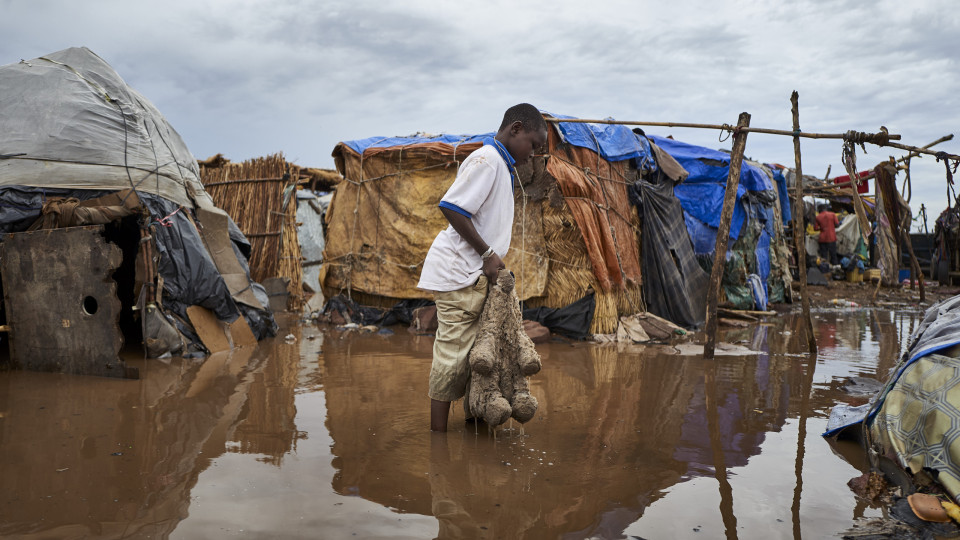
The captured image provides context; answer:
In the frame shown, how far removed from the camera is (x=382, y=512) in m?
2.38

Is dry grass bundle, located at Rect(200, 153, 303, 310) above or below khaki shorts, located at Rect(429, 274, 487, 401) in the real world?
above

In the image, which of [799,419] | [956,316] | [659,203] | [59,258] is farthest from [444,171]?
[956,316]

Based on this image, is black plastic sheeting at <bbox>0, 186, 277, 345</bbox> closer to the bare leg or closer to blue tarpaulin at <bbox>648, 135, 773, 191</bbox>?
the bare leg

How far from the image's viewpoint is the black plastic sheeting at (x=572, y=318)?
7723 millimetres

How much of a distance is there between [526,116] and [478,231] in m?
0.64

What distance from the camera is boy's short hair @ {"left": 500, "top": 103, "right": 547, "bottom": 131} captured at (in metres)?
3.29

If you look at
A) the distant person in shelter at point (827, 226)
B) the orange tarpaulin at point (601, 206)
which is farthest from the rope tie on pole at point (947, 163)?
the distant person in shelter at point (827, 226)

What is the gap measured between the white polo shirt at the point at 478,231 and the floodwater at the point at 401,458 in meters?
0.82

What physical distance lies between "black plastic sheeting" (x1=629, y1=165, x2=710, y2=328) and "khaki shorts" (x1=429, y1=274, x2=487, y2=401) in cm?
592

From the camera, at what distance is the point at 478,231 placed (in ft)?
10.6

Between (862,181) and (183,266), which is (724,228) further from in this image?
(862,181)

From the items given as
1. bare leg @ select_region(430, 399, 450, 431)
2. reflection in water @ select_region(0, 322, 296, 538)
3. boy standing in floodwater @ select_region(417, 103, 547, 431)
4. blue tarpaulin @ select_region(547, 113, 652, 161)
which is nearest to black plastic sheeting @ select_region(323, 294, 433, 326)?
blue tarpaulin @ select_region(547, 113, 652, 161)

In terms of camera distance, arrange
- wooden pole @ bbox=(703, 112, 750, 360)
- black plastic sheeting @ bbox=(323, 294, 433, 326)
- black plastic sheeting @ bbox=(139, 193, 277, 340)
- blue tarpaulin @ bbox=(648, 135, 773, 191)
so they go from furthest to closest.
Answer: blue tarpaulin @ bbox=(648, 135, 773, 191)
black plastic sheeting @ bbox=(323, 294, 433, 326)
black plastic sheeting @ bbox=(139, 193, 277, 340)
wooden pole @ bbox=(703, 112, 750, 360)

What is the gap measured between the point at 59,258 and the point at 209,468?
3.21 meters
